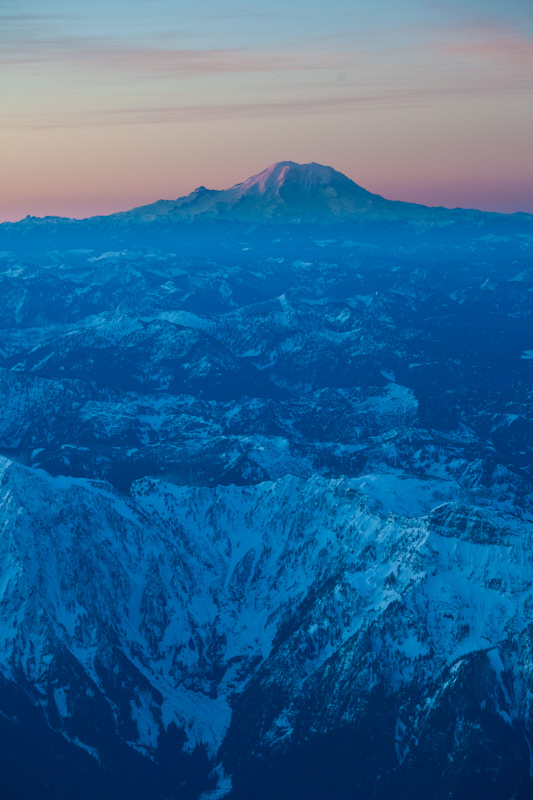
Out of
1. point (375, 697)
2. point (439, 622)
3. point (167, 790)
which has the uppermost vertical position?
point (439, 622)

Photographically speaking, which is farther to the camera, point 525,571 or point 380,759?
point 525,571

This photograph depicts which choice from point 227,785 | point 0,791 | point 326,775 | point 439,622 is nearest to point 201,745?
point 227,785

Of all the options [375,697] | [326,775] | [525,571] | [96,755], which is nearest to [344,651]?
[375,697]

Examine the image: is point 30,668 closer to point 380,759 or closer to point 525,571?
point 380,759

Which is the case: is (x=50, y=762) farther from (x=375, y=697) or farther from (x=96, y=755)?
(x=375, y=697)

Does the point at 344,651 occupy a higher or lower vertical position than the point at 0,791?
higher

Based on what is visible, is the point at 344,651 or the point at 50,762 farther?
the point at 344,651

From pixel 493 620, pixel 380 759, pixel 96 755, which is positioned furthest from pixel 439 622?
pixel 96 755

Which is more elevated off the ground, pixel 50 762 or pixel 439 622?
pixel 439 622
